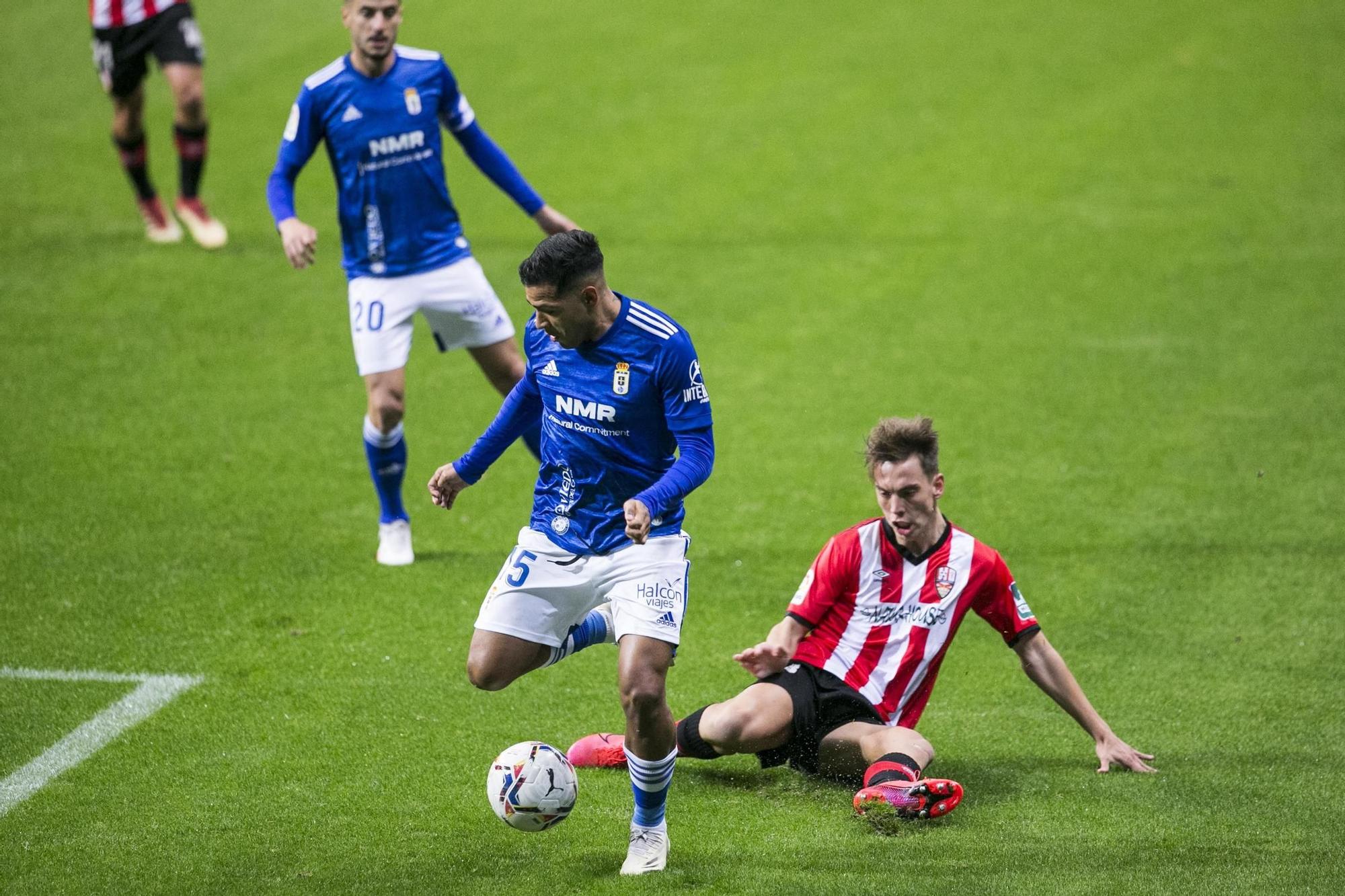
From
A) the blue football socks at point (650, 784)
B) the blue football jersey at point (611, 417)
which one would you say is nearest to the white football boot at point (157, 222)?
the blue football jersey at point (611, 417)

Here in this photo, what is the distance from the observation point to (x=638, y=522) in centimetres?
431

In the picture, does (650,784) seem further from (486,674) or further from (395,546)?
(395,546)

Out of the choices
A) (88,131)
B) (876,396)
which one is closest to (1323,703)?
(876,396)

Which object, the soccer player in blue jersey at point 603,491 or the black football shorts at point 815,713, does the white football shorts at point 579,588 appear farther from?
the black football shorts at point 815,713

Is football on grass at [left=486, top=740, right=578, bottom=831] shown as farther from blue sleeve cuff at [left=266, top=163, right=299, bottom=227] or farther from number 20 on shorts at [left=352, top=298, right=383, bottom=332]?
blue sleeve cuff at [left=266, top=163, right=299, bottom=227]

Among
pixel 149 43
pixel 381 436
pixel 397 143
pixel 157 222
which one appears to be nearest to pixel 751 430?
pixel 381 436

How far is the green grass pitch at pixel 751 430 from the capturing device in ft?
16.5

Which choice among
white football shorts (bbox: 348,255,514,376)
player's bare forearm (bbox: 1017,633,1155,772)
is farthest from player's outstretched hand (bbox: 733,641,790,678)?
white football shorts (bbox: 348,255,514,376)

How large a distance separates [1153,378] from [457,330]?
15.5 ft

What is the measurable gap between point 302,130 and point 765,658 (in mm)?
3563

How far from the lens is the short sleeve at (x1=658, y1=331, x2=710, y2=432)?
4648 millimetres

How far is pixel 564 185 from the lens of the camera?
12.8 m

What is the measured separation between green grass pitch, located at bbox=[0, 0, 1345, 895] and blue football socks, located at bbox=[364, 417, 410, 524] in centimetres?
34

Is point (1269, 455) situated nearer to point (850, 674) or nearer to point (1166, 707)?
point (1166, 707)
